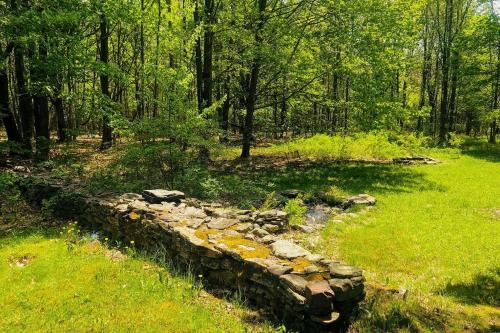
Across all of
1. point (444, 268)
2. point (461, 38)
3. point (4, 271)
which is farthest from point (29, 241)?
point (461, 38)

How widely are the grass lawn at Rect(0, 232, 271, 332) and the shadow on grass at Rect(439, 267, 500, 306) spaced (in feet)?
11.3

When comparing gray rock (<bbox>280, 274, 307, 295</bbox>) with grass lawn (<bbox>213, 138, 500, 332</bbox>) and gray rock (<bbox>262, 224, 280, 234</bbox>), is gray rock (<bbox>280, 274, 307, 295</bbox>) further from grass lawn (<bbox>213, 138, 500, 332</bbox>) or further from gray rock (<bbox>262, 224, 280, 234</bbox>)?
gray rock (<bbox>262, 224, 280, 234</bbox>)

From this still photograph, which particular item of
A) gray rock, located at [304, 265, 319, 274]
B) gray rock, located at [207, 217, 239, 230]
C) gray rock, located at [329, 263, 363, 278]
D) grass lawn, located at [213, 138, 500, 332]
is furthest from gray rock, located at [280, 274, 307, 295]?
gray rock, located at [207, 217, 239, 230]

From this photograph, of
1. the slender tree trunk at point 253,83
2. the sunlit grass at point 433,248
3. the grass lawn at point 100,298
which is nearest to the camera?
the grass lawn at point 100,298

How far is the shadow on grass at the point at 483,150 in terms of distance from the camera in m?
22.9

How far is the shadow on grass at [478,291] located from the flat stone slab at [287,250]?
2.53 metres

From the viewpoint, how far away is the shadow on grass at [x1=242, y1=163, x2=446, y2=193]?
14.0 meters

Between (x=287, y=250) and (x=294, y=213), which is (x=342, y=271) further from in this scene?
(x=294, y=213)

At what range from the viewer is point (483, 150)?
26.2m

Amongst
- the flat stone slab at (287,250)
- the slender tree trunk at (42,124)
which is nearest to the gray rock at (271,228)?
the flat stone slab at (287,250)

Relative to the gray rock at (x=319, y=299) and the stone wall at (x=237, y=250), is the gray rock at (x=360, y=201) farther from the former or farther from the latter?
the gray rock at (x=319, y=299)

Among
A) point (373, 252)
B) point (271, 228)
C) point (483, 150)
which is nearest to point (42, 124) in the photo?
point (271, 228)

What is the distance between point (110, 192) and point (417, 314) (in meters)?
8.25

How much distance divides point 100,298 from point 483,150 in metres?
27.9
